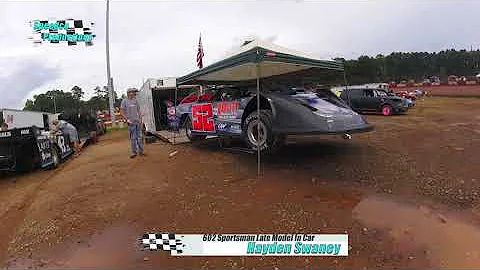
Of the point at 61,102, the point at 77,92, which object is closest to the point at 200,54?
the point at 61,102

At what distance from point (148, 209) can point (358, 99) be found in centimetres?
1583

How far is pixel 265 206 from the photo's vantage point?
5172 millimetres

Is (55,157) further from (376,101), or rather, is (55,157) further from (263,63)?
(376,101)

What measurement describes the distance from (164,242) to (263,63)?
3713 mm

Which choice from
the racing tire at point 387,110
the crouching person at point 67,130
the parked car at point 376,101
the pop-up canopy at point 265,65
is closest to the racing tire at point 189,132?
the pop-up canopy at point 265,65

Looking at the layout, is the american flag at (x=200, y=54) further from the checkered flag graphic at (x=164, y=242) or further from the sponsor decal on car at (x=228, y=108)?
the checkered flag graphic at (x=164, y=242)

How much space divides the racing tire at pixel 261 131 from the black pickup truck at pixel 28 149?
5412mm

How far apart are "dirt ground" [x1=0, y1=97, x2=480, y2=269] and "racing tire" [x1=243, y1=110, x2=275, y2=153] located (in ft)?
1.36

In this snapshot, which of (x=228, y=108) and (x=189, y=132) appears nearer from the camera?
(x=228, y=108)

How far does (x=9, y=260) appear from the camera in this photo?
4.29m

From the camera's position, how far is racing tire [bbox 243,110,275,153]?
6852 millimetres

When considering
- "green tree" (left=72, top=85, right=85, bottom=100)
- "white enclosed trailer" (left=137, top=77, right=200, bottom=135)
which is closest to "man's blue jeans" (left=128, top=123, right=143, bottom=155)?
"white enclosed trailer" (left=137, top=77, right=200, bottom=135)

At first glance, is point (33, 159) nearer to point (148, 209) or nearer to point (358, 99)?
point (148, 209)

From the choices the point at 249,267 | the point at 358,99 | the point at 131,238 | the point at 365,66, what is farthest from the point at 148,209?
the point at 365,66
